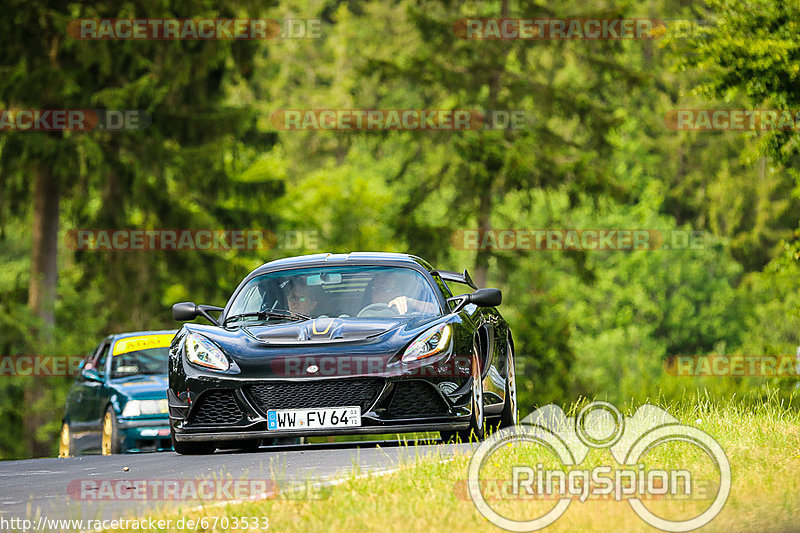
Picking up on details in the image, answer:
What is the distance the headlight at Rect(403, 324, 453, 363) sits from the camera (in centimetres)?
1032

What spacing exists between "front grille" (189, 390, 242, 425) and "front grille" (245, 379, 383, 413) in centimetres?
38

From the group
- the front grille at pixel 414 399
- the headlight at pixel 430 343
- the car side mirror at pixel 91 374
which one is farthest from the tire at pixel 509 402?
the car side mirror at pixel 91 374

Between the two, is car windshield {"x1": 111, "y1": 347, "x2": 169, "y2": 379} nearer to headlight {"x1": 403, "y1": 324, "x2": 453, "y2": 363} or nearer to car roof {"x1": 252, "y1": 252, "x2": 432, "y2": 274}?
car roof {"x1": 252, "y1": 252, "x2": 432, "y2": 274}

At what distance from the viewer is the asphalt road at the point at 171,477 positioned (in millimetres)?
8133

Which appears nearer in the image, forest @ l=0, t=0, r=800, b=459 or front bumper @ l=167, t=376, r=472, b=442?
front bumper @ l=167, t=376, r=472, b=442

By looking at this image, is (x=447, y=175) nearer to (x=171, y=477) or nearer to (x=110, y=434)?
(x=110, y=434)

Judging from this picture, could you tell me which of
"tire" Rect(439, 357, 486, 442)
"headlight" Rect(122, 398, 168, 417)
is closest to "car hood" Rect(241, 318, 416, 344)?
"tire" Rect(439, 357, 486, 442)

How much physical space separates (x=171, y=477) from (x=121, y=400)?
6.69 metres

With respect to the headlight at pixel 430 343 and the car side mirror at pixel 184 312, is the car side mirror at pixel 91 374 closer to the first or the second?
the car side mirror at pixel 184 312

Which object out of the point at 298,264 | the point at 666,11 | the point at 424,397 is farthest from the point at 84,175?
the point at 666,11

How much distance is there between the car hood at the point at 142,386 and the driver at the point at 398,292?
5.28 metres

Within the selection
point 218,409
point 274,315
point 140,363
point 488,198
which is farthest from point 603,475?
point 488,198

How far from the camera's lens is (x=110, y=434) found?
16.2 metres

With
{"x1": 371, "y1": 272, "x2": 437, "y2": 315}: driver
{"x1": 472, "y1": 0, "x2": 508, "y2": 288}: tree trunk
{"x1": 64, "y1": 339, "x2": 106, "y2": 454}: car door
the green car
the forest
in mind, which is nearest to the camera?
{"x1": 371, "y1": 272, "x2": 437, "y2": 315}: driver
